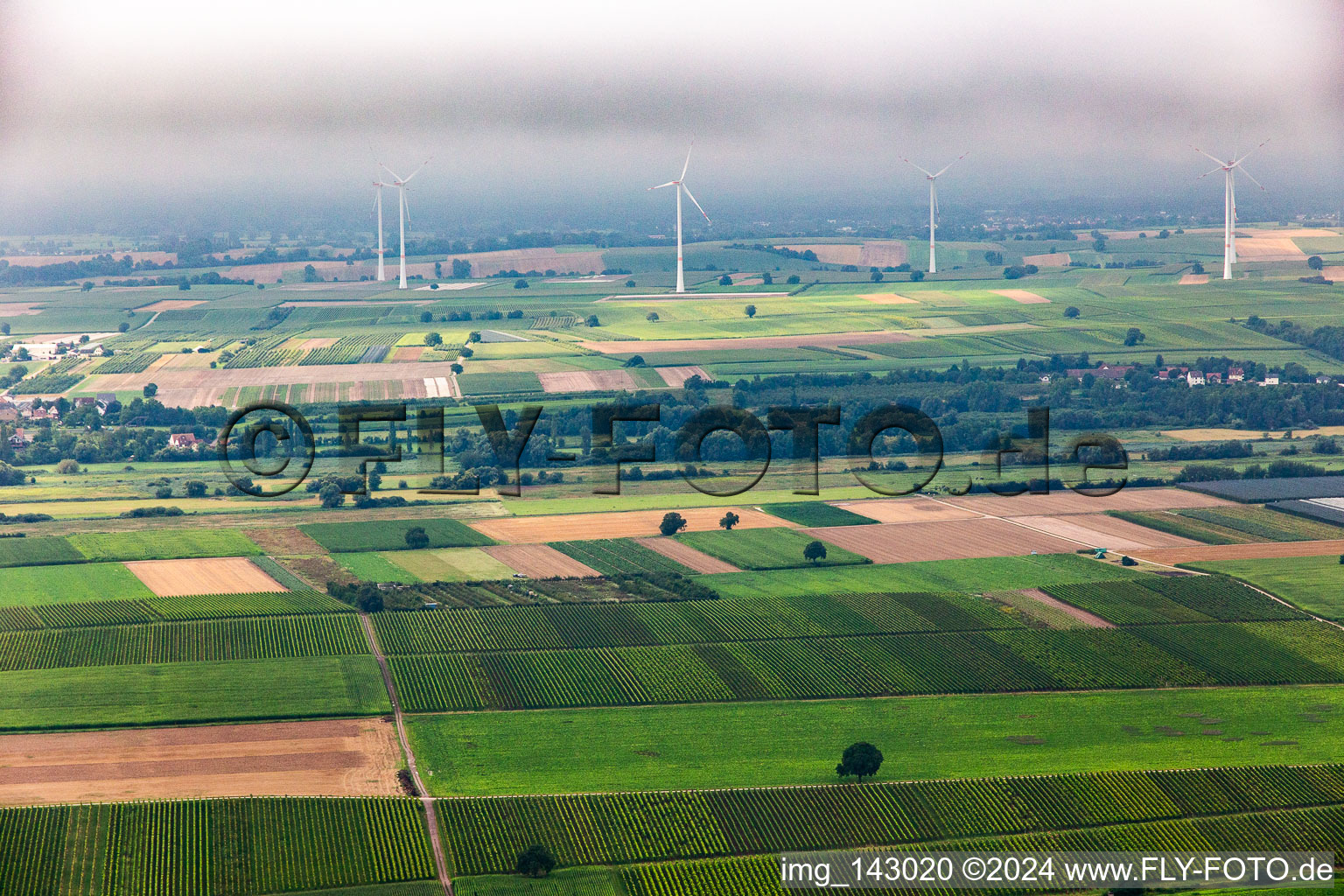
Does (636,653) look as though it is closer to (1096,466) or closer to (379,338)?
(1096,466)

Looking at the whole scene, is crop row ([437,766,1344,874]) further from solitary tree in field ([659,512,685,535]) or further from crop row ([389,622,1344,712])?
solitary tree in field ([659,512,685,535])

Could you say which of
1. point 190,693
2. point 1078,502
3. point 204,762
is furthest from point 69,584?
point 1078,502

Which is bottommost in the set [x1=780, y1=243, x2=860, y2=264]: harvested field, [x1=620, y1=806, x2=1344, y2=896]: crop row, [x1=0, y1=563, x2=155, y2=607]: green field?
[x1=620, y1=806, x2=1344, y2=896]: crop row

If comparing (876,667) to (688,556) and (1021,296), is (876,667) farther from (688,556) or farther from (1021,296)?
(1021,296)

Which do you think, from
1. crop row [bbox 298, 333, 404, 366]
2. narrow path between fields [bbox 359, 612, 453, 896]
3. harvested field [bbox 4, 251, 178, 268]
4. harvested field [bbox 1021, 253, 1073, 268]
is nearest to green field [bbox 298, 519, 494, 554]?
narrow path between fields [bbox 359, 612, 453, 896]

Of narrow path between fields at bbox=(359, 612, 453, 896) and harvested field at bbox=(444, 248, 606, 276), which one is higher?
harvested field at bbox=(444, 248, 606, 276)
